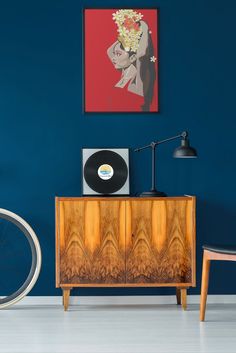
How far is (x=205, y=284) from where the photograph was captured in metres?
3.81

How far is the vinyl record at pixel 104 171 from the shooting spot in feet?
14.3

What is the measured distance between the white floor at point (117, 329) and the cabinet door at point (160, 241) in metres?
0.25

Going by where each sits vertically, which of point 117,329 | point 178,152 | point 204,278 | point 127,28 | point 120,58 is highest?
point 127,28

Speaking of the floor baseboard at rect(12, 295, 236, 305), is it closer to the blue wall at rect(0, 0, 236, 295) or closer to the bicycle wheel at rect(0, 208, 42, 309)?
the blue wall at rect(0, 0, 236, 295)

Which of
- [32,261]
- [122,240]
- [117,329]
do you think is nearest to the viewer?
[117,329]

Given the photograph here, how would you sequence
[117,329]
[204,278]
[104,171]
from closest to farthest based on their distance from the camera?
[117,329] → [204,278] → [104,171]

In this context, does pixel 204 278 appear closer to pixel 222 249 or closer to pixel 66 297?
pixel 222 249

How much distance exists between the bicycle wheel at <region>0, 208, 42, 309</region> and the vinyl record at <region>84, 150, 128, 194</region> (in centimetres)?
52

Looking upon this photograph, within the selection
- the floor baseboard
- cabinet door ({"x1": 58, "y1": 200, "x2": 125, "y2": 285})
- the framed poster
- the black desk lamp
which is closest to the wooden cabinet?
cabinet door ({"x1": 58, "y1": 200, "x2": 125, "y2": 285})

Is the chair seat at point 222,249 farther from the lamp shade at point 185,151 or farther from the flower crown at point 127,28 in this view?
the flower crown at point 127,28

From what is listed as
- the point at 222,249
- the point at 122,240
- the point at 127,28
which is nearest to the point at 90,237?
the point at 122,240

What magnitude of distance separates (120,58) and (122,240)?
1246mm

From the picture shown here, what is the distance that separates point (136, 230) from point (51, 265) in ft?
2.35

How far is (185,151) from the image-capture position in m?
4.07
